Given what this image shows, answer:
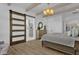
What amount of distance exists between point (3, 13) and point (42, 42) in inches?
36.3

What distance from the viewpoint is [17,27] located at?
176cm

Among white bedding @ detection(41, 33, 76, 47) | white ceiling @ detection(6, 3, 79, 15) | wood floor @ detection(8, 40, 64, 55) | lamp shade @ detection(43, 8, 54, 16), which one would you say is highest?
white ceiling @ detection(6, 3, 79, 15)

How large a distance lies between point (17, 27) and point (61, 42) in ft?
2.91

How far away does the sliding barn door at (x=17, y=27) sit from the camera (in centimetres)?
171

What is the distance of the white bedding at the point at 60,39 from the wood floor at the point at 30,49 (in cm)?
18

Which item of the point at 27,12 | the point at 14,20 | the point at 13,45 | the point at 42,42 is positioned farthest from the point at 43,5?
the point at 13,45

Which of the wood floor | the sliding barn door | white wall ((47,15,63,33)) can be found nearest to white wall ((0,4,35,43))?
the sliding barn door

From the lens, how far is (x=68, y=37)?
1.70 metres

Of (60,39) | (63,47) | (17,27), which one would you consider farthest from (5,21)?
(63,47)

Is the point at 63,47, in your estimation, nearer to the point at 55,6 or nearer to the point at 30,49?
the point at 30,49

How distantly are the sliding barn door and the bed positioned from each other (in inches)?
16.2

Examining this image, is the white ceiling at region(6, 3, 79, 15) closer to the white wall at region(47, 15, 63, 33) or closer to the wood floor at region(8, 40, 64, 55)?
the white wall at region(47, 15, 63, 33)

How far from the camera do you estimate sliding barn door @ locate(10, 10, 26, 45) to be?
171 cm
